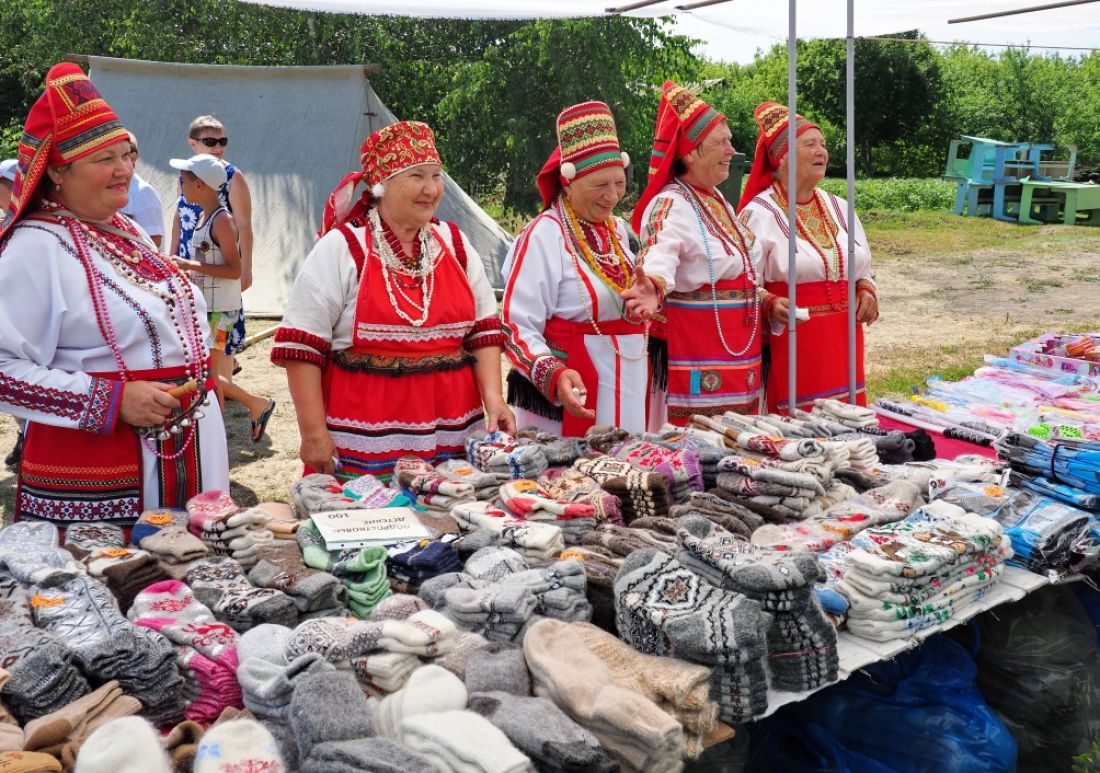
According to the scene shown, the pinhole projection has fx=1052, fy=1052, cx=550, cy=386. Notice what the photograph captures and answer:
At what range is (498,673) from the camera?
1.94 meters

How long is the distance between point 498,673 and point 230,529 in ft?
2.82

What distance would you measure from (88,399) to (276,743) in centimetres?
123

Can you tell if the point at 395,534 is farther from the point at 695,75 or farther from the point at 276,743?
the point at 695,75

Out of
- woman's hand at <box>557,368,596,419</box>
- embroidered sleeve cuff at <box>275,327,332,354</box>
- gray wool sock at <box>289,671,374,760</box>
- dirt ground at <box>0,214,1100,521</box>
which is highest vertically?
embroidered sleeve cuff at <box>275,327,332,354</box>

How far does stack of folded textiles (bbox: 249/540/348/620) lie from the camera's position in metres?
2.19

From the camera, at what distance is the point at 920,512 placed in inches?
112

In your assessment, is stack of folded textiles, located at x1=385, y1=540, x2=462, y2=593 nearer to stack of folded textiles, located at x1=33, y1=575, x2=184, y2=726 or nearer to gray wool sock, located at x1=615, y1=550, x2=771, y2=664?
gray wool sock, located at x1=615, y1=550, x2=771, y2=664

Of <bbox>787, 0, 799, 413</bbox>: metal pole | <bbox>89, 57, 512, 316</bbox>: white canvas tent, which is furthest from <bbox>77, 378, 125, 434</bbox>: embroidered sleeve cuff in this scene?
<bbox>89, 57, 512, 316</bbox>: white canvas tent

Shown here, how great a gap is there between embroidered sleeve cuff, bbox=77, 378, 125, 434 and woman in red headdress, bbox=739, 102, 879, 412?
2.65 metres

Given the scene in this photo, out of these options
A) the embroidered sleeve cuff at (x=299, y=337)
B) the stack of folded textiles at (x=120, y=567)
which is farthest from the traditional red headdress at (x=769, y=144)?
the stack of folded textiles at (x=120, y=567)

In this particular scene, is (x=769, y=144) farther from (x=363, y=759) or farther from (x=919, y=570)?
(x=363, y=759)

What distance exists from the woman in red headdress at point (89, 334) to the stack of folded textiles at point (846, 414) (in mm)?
2144

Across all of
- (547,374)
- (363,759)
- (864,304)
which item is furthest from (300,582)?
(864,304)

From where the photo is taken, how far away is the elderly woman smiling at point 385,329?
312cm
